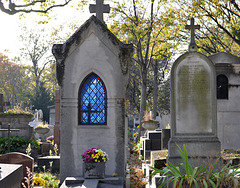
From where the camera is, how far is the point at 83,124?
8766 millimetres

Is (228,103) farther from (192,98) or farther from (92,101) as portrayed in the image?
(92,101)

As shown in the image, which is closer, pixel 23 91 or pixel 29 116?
pixel 29 116

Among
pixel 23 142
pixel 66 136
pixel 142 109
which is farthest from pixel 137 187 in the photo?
pixel 142 109

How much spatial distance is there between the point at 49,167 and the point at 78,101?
3.22 m

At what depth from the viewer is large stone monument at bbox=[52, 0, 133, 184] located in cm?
854

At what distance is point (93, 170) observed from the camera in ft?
25.3

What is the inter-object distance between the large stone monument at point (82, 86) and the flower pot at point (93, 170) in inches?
31.9

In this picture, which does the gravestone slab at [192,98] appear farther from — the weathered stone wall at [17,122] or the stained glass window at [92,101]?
the weathered stone wall at [17,122]

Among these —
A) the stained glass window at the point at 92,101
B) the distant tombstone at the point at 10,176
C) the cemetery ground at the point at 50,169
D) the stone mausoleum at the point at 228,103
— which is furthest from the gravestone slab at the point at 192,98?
the distant tombstone at the point at 10,176

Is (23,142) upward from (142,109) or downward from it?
downward

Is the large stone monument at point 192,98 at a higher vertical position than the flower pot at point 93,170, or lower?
higher

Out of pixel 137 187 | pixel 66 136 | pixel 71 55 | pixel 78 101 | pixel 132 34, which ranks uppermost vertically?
pixel 132 34

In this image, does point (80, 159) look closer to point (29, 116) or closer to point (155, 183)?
point (155, 183)

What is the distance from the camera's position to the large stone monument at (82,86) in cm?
854
